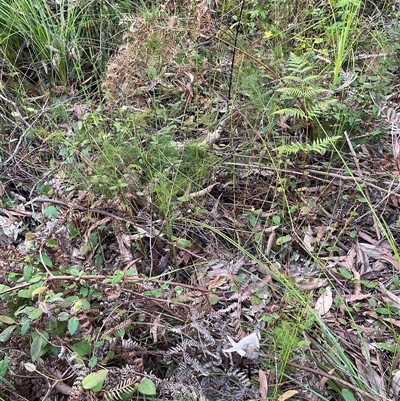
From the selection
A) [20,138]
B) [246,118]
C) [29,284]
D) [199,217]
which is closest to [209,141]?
[246,118]

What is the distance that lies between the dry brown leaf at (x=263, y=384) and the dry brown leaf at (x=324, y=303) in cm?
37

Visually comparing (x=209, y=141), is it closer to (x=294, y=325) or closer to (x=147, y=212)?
(x=147, y=212)

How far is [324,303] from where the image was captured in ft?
5.32

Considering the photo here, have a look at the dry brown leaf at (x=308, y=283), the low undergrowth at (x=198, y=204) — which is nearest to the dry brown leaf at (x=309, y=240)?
the low undergrowth at (x=198, y=204)

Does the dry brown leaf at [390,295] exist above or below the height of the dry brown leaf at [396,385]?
below

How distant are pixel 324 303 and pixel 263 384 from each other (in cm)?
44

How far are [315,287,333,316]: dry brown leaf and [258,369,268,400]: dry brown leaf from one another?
1.21 ft

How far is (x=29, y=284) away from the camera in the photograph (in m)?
1.40

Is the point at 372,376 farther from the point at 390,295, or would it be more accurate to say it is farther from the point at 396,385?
the point at 390,295

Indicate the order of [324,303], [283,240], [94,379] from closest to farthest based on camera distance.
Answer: [94,379], [324,303], [283,240]

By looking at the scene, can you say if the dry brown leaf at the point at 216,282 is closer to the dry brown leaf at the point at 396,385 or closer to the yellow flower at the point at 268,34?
the dry brown leaf at the point at 396,385

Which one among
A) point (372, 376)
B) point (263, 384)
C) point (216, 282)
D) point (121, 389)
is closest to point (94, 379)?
point (121, 389)

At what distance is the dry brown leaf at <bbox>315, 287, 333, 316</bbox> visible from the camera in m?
1.60

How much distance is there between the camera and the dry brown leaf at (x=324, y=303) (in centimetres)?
160
